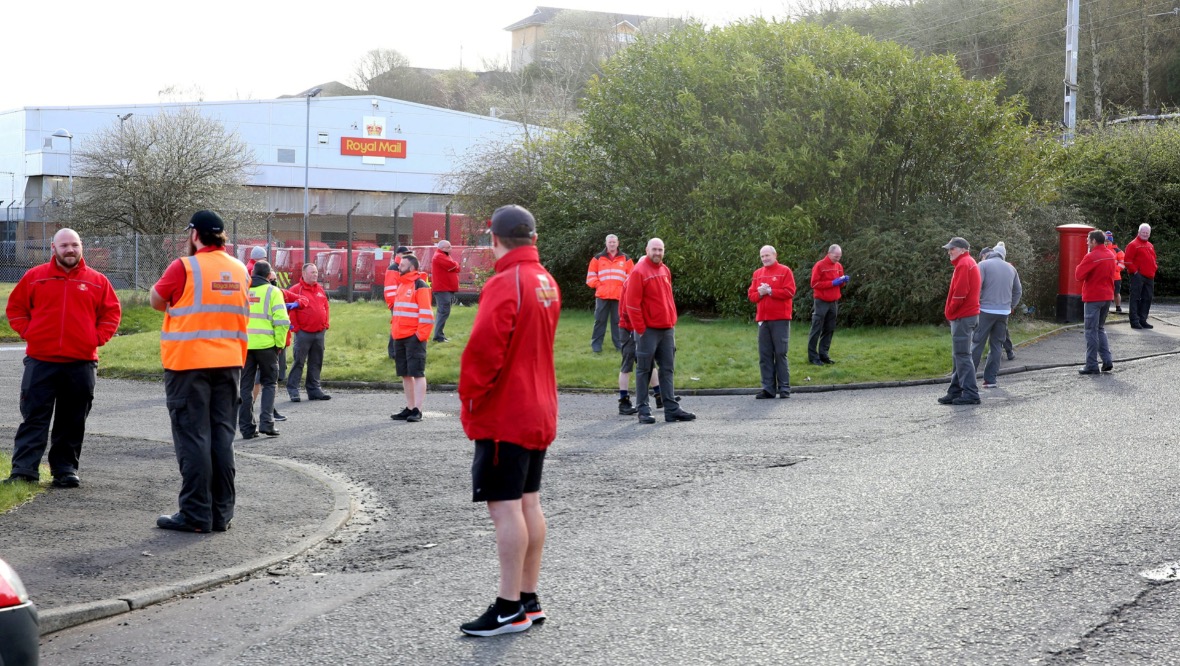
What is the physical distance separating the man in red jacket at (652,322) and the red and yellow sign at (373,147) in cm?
5159

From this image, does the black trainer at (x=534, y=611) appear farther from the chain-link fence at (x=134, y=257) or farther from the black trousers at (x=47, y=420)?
the chain-link fence at (x=134, y=257)

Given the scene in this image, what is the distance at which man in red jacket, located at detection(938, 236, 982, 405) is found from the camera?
13664mm

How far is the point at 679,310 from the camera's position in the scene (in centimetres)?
2759

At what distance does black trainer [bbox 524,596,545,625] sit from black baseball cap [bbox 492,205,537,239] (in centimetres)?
168

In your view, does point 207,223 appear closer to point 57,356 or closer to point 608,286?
point 57,356

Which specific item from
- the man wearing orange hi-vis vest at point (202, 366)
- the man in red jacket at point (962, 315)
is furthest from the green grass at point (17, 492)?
the man in red jacket at point (962, 315)

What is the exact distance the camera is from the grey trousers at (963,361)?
13.6 m

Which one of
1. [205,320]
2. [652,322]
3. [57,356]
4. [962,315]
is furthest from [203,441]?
[962,315]

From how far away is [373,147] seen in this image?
62.5 m

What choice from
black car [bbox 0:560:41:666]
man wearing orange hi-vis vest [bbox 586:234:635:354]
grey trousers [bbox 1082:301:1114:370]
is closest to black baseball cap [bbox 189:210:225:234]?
black car [bbox 0:560:41:666]

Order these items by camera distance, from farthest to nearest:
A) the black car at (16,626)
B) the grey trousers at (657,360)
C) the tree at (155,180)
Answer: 1. the tree at (155,180)
2. the grey trousers at (657,360)
3. the black car at (16,626)

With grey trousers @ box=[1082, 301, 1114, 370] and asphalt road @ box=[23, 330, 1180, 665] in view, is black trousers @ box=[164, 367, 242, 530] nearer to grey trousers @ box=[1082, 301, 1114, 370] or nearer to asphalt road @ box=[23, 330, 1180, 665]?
asphalt road @ box=[23, 330, 1180, 665]

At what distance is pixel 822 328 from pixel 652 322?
626 centimetres

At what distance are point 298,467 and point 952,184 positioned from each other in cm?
1752
